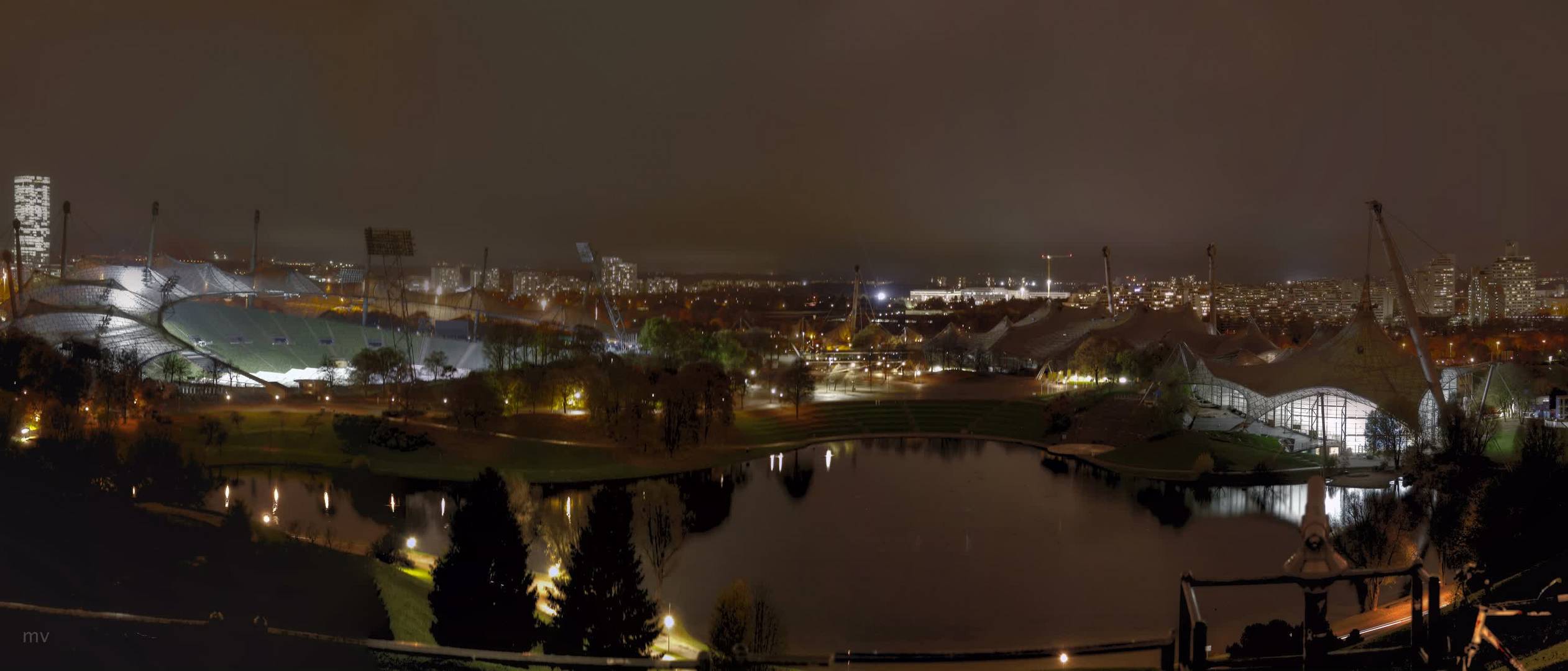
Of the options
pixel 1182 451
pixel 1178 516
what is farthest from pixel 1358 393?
pixel 1178 516

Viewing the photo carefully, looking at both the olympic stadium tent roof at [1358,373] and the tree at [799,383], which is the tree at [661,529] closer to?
the tree at [799,383]

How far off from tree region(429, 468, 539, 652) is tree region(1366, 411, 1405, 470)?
785 inches

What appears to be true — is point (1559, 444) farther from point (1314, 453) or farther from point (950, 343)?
point (950, 343)

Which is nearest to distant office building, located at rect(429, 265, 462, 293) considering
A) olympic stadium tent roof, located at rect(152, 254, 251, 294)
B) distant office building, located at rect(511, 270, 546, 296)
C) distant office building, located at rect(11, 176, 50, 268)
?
distant office building, located at rect(511, 270, 546, 296)

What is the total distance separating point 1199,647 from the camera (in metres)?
3.70

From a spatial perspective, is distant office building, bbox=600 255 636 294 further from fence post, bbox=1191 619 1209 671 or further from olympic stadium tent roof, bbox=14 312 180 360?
fence post, bbox=1191 619 1209 671

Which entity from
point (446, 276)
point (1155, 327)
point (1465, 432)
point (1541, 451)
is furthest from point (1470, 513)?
point (446, 276)

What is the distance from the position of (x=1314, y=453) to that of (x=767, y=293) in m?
118

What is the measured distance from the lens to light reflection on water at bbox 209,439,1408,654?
12.0 meters

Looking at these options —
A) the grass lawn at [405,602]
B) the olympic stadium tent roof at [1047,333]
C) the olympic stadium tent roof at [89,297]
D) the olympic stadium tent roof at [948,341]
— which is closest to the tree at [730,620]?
the grass lawn at [405,602]

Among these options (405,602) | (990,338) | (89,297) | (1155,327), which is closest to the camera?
(405,602)

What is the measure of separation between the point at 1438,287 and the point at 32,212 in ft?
383

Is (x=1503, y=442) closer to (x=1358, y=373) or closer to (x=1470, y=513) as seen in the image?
(x=1358, y=373)

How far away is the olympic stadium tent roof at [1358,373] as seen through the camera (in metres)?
23.4
